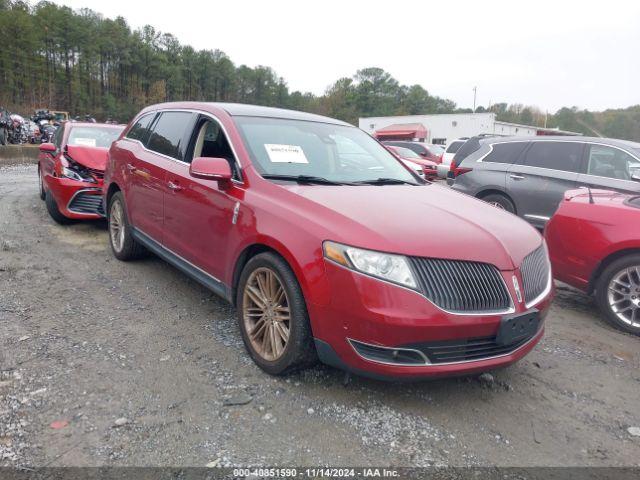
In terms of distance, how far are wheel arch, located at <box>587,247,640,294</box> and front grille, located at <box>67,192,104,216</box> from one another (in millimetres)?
6187

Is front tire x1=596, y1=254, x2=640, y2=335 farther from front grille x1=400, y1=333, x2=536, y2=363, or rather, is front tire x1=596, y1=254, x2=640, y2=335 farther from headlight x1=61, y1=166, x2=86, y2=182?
headlight x1=61, y1=166, x2=86, y2=182

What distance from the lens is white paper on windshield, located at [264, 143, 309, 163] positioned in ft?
11.7

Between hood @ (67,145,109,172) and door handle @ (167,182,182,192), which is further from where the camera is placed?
hood @ (67,145,109,172)

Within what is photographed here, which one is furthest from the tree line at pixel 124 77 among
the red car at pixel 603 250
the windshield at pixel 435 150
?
the red car at pixel 603 250

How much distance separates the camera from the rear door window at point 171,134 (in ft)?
14.2

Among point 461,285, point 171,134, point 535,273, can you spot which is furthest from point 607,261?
point 171,134

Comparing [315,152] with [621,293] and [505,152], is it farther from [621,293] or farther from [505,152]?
[505,152]

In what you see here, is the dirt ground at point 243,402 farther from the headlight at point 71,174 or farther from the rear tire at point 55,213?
the rear tire at point 55,213

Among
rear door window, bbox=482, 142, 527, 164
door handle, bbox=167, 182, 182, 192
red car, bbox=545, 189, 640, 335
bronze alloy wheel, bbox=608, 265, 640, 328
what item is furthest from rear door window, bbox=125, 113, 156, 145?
rear door window, bbox=482, 142, 527, 164

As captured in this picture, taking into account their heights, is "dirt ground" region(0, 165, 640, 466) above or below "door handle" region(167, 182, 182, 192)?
below

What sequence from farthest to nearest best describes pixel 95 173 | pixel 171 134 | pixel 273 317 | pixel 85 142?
pixel 85 142 → pixel 95 173 → pixel 171 134 → pixel 273 317

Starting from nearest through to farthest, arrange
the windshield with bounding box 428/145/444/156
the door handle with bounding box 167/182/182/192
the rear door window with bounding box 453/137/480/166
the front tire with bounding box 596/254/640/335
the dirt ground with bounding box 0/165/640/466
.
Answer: the dirt ground with bounding box 0/165/640/466 → the door handle with bounding box 167/182/182/192 → the front tire with bounding box 596/254/640/335 → the rear door window with bounding box 453/137/480/166 → the windshield with bounding box 428/145/444/156

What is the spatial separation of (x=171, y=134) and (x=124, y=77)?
266 ft

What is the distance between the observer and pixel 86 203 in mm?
6789
